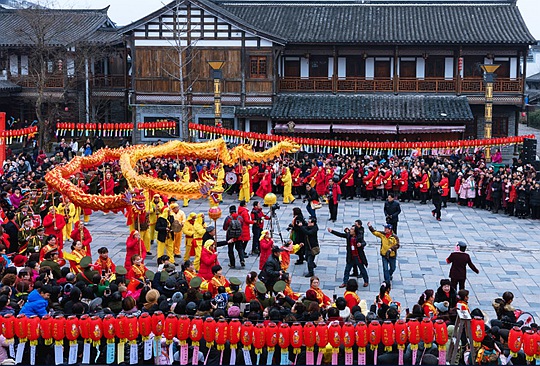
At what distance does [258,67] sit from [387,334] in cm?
2735

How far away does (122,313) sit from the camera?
11.0 metres

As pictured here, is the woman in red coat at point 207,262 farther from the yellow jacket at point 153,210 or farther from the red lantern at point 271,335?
the red lantern at point 271,335

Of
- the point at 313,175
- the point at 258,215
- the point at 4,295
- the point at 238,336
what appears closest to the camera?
the point at 238,336

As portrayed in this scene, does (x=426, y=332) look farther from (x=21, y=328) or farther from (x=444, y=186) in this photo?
(x=444, y=186)

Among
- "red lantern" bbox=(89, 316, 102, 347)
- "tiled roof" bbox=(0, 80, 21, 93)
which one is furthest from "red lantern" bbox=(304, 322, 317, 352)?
"tiled roof" bbox=(0, 80, 21, 93)

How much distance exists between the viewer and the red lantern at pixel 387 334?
10.5 metres

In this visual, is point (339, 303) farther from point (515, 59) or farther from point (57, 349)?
point (515, 59)

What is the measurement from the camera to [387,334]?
413 inches

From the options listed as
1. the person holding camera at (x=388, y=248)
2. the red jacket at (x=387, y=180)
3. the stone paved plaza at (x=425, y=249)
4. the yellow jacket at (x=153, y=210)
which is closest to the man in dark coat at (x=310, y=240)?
the stone paved plaza at (x=425, y=249)

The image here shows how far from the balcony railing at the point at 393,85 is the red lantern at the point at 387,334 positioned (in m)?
28.1

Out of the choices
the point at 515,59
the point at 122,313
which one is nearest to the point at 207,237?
the point at 122,313

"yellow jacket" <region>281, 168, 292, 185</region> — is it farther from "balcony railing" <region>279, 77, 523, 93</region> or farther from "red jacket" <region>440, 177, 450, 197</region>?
"balcony railing" <region>279, 77, 523, 93</region>

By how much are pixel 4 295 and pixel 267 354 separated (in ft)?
13.9

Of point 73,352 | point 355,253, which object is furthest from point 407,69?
point 73,352
